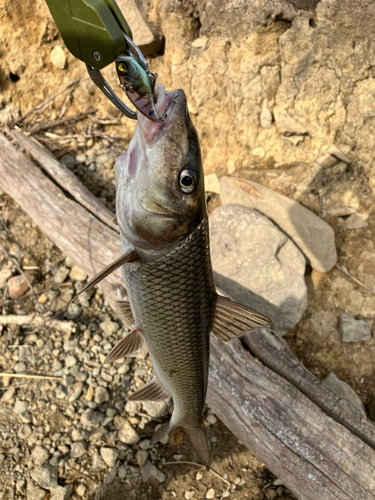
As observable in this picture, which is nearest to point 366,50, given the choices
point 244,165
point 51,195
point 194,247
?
point 244,165

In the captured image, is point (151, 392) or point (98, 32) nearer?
point (98, 32)

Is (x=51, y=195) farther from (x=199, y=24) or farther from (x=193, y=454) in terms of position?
(x=193, y=454)

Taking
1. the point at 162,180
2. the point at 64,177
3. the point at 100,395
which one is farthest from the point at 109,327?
the point at 162,180

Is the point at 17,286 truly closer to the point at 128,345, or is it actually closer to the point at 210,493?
the point at 128,345

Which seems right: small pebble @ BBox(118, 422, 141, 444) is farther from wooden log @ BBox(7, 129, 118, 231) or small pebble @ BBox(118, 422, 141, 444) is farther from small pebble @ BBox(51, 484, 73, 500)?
wooden log @ BBox(7, 129, 118, 231)

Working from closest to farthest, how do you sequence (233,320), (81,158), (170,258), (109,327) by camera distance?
(170,258) → (233,320) → (109,327) → (81,158)

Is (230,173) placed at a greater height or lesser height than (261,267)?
greater

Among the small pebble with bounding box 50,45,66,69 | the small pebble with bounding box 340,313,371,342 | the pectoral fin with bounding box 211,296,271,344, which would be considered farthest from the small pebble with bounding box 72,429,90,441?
the small pebble with bounding box 50,45,66,69

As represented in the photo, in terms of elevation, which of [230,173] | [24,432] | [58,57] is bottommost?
[24,432]
